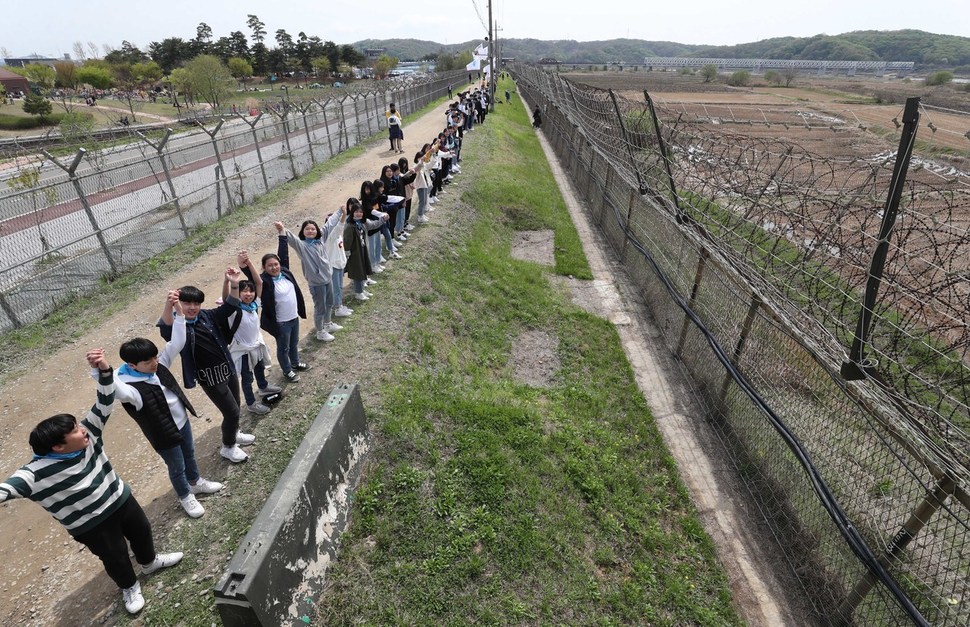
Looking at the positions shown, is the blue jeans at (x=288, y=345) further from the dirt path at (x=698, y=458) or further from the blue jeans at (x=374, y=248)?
the dirt path at (x=698, y=458)

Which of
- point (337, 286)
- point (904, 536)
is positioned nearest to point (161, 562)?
point (337, 286)

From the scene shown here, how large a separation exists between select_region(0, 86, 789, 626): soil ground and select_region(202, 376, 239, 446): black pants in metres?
0.30

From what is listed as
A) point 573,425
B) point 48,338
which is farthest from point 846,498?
point 48,338

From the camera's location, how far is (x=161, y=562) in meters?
3.41

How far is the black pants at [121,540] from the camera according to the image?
117 inches

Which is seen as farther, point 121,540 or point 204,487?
point 204,487

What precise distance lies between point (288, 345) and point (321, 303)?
879 mm

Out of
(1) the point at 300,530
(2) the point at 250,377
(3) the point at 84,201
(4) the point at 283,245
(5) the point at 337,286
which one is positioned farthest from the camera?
(3) the point at 84,201

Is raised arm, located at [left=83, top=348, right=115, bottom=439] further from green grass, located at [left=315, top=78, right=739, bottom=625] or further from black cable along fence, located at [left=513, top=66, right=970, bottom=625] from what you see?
black cable along fence, located at [left=513, top=66, right=970, bottom=625]

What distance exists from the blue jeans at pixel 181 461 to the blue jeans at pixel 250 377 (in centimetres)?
102

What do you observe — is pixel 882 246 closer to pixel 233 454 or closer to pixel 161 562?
pixel 233 454

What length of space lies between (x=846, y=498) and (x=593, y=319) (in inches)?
182

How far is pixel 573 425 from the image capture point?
19.1 feet

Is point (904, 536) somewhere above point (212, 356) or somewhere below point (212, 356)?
below
